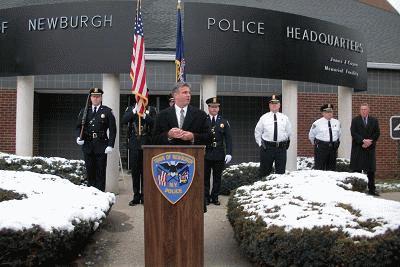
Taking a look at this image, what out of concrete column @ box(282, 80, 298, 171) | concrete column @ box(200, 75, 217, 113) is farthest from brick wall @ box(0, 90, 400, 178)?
concrete column @ box(200, 75, 217, 113)

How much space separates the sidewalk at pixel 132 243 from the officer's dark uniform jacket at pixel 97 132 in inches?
44.7

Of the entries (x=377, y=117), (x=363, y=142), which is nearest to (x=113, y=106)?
(x=363, y=142)

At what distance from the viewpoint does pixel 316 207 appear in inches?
199

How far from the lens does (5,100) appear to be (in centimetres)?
1389

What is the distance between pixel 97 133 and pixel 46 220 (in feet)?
11.3

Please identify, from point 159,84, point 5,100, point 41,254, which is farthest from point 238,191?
point 5,100

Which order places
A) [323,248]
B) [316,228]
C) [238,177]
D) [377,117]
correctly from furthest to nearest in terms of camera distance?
[377,117] → [238,177] → [316,228] → [323,248]

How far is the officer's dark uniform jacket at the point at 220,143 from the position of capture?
800cm

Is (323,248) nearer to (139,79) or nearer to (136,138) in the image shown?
(139,79)

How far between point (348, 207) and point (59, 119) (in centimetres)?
1150

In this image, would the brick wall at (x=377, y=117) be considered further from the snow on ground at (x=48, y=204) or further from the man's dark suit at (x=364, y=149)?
the snow on ground at (x=48, y=204)

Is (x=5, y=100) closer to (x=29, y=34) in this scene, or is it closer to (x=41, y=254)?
(x=29, y=34)

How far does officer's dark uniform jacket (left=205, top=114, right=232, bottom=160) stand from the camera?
8000 mm

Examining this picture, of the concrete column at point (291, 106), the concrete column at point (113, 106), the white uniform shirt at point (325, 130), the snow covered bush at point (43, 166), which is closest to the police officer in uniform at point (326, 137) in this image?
the white uniform shirt at point (325, 130)
